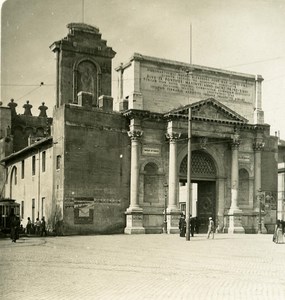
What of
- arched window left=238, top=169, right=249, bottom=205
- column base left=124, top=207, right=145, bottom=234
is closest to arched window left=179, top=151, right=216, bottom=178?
arched window left=238, top=169, right=249, bottom=205

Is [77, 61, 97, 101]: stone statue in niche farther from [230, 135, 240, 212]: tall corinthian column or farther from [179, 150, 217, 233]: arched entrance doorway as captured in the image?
[230, 135, 240, 212]: tall corinthian column

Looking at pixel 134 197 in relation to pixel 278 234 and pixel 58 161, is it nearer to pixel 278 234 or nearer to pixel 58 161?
pixel 58 161

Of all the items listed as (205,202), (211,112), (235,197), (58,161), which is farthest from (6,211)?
(235,197)

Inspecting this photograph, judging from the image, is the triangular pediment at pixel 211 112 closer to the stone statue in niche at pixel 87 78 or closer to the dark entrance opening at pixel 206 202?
the dark entrance opening at pixel 206 202

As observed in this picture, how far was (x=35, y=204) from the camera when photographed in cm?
3797

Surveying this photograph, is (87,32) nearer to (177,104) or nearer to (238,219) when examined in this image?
(177,104)

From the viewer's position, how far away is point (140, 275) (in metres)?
12.2

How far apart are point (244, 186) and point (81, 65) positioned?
15682mm

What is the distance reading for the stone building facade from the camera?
32156 mm

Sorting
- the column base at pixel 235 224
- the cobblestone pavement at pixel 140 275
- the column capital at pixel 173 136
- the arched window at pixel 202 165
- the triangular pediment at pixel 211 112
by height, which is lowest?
the column base at pixel 235 224

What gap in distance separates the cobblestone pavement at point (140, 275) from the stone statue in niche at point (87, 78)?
73.8 feet

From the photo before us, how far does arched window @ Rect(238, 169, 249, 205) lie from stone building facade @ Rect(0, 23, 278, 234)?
76 mm

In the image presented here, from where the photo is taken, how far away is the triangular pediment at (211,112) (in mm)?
34594

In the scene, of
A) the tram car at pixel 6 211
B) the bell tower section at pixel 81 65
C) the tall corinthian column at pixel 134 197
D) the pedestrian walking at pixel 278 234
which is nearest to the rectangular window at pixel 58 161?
the tram car at pixel 6 211
